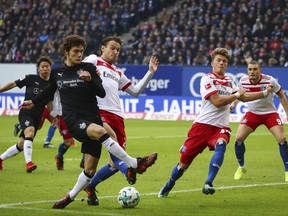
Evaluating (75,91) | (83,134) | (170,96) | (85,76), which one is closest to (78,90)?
(75,91)

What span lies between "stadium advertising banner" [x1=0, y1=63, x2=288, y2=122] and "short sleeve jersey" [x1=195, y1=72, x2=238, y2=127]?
58.2 feet

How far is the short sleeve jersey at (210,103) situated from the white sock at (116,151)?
77.7 inches

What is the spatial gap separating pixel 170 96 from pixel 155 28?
7.50 m

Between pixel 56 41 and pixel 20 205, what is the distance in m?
30.1

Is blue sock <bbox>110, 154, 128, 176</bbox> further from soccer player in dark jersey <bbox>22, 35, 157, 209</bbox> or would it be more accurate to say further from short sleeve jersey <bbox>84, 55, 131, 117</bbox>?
short sleeve jersey <bbox>84, 55, 131, 117</bbox>

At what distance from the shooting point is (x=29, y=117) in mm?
15695

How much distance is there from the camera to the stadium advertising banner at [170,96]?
31375 mm

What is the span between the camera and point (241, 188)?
1312 cm

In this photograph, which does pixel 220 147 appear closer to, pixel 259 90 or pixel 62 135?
pixel 259 90

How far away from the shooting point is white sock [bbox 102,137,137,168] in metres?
10.1

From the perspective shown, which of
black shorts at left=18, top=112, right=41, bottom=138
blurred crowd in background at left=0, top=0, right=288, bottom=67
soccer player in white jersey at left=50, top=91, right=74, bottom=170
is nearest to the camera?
black shorts at left=18, top=112, right=41, bottom=138

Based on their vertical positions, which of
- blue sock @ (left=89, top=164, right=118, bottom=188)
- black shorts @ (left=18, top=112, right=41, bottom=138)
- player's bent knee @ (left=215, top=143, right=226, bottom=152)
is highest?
player's bent knee @ (left=215, top=143, right=226, bottom=152)

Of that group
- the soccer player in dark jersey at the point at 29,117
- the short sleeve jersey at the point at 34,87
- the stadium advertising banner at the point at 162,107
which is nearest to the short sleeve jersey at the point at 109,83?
the soccer player in dark jersey at the point at 29,117

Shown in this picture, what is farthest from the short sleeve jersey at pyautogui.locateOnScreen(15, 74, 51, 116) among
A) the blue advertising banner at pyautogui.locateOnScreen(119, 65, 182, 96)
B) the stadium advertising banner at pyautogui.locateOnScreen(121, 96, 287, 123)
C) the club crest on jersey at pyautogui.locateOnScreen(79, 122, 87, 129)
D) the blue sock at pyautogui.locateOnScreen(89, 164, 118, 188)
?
the blue advertising banner at pyautogui.locateOnScreen(119, 65, 182, 96)
